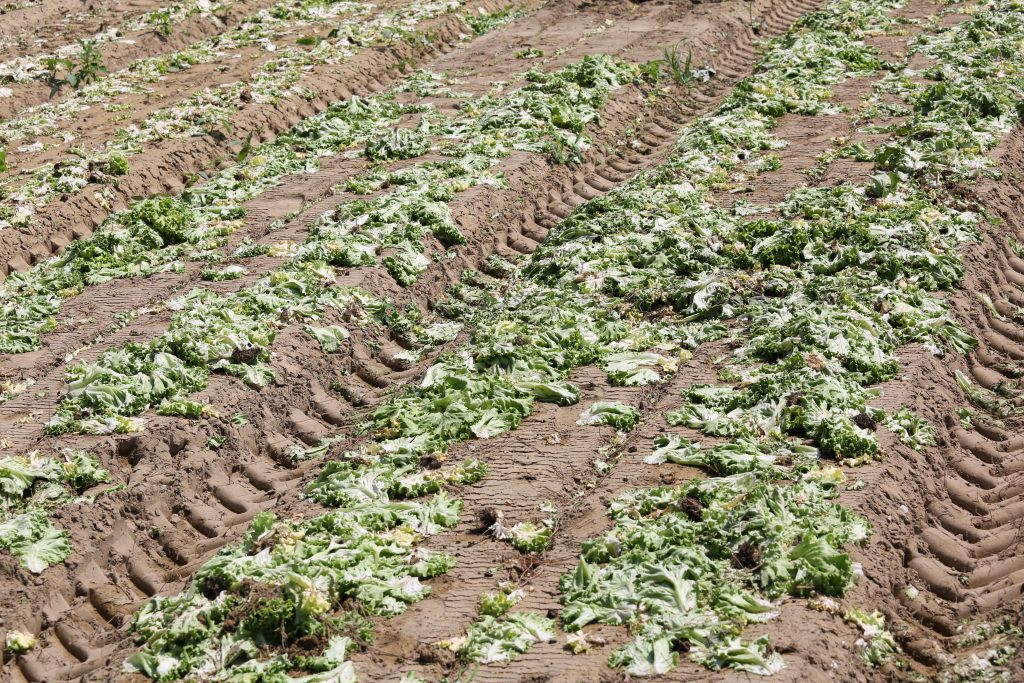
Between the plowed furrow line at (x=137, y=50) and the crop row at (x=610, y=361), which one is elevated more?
the plowed furrow line at (x=137, y=50)

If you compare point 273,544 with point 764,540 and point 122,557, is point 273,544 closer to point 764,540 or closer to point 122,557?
point 122,557

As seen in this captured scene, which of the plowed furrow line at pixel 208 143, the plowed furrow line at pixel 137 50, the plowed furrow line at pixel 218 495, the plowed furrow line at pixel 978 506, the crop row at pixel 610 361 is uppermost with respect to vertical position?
the plowed furrow line at pixel 137 50

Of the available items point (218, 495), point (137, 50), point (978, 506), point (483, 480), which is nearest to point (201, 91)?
point (137, 50)

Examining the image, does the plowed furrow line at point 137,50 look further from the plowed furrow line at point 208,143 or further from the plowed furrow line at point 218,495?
the plowed furrow line at point 218,495

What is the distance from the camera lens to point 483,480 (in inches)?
279

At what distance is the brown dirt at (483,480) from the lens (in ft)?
19.4

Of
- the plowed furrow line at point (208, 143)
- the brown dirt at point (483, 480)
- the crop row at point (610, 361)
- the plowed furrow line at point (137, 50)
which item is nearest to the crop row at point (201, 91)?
the plowed furrow line at point (208, 143)


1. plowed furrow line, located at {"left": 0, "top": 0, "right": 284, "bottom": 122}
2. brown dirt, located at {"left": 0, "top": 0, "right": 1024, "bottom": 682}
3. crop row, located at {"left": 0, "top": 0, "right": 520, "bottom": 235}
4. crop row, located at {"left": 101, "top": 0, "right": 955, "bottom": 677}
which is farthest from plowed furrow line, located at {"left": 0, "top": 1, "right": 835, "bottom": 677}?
plowed furrow line, located at {"left": 0, "top": 0, "right": 284, "bottom": 122}

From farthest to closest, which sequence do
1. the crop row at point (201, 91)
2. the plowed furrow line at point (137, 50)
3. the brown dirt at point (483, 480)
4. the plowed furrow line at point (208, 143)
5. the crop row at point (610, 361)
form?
the plowed furrow line at point (137, 50) < the crop row at point (201, 91) < the plowed furrow line at point (208, 143) < the brown dirt at point (483, 480) < the crop row at point (610, 361)

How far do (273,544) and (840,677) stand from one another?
11.0ft

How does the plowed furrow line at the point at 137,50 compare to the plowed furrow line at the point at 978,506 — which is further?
the plowed furrow line at the point at 137,50

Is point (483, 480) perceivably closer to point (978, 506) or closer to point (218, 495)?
point (218, 495)

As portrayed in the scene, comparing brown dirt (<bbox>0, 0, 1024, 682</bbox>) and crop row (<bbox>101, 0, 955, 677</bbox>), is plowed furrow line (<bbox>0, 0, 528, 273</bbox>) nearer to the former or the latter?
brown dirt (<bbox>0, 0, 1024, 682</bbox>)

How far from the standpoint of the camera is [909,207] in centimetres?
972
